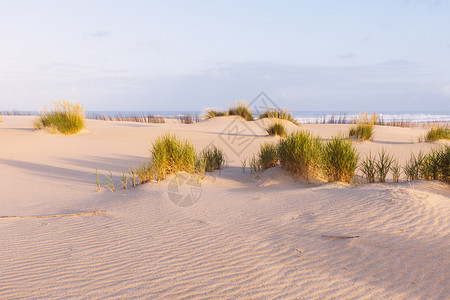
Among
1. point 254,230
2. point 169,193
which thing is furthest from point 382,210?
point 169,193

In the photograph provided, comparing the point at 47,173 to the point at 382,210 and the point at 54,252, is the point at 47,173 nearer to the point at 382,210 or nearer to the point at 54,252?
the point at 54,252

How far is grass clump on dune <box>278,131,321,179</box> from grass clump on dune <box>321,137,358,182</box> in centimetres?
26

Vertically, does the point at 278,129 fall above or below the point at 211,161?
above

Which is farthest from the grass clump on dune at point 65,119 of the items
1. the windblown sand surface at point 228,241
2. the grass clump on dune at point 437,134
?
the grass clump on dune at point 437,134

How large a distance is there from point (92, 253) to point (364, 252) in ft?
8.14

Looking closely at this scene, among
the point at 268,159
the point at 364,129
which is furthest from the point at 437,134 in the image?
the point at 268,159

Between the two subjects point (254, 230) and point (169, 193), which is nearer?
point (254, 230)

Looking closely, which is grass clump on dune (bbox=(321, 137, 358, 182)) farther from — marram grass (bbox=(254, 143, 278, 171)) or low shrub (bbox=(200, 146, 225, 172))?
low shrub (bbox=(200, 146, 225, 172))

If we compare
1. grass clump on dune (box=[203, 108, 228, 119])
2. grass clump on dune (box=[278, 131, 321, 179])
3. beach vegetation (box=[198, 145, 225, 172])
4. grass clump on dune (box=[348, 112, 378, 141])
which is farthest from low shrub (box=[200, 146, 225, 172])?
grass clump on dune (box=[203, 108, 228, 119])

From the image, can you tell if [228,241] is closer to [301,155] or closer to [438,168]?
[301,155]

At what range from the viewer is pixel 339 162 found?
532 centimetres

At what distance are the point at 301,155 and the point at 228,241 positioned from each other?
296 centimetres

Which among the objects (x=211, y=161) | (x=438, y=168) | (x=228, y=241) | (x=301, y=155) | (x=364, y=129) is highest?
(x=364, y=129)

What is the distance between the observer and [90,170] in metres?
7.31
